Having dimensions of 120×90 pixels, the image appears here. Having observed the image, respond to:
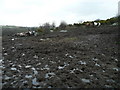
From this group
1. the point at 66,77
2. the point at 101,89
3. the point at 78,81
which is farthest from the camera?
the point at 66,77

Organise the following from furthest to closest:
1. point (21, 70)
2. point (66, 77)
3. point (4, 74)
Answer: point (21, 70), point (4, 74), point (66, 77)

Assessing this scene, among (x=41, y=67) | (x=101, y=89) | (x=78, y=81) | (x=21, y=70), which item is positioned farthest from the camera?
(x=41, y=67)

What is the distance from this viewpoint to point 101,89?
5.35 metres

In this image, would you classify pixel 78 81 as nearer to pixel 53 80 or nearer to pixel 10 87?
pixel 53 80

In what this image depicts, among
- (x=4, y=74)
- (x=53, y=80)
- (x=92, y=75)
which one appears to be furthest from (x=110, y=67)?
(x=4, y=74)

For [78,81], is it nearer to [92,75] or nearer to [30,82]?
[92,75]

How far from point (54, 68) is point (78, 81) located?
2103 mm

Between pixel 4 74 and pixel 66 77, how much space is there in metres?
3.17

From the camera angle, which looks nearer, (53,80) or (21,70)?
(53,80)

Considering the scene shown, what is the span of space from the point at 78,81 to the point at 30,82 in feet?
6.77

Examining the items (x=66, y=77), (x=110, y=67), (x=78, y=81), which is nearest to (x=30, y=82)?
(x=66, y=77)

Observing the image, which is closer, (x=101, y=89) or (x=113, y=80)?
(x=101, y=89)

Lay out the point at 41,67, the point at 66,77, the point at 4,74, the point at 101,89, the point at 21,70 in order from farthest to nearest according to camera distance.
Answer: the point at 41,67
the point at 21,70
the point at 4,74
the point at 66,77
the point at 101,89

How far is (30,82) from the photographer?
5902 millimetres
